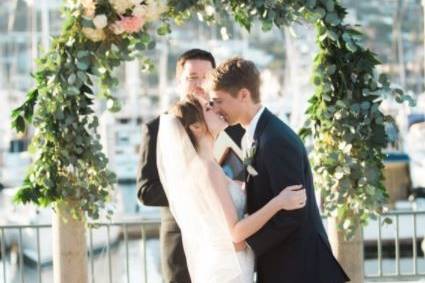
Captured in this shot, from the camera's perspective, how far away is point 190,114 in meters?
3.49

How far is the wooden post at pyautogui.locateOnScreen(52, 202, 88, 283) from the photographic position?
457 cm

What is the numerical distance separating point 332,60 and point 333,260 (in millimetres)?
1357

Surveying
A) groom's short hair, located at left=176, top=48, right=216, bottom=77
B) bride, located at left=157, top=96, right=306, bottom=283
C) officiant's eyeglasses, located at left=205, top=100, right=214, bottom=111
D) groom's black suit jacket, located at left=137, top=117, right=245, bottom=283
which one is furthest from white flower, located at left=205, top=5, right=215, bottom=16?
officiant's eyeglasses, located at left=205, top=100, right=214, bottom=111

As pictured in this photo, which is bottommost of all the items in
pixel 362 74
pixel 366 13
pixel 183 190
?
pixel 183 190

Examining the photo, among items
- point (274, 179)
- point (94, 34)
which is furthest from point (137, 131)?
point (274, 179)

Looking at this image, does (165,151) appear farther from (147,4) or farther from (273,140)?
(147,4)

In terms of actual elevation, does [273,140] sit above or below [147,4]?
below

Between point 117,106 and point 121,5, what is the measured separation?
1.79 feet

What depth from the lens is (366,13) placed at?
166 ft

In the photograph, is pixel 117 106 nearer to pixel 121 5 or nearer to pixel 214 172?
pixel 121 5

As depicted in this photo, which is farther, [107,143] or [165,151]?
[107,143]

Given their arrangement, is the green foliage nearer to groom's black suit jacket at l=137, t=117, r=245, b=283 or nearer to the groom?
groom's black suit jacket at l=137, t=117, r=245, b=283

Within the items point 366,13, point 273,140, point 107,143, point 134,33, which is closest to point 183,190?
point 273,140

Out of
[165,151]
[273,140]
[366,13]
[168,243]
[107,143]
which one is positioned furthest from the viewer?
[366,13]
